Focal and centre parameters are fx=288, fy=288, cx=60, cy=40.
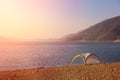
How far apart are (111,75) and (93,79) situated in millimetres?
2144

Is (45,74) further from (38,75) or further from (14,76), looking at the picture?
(14,76)

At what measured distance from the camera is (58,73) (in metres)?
22.5

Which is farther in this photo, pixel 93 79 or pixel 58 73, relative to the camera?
pixel 58 73

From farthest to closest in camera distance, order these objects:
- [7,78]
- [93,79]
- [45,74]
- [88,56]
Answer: [88,56] < [45,74] < [7,78] < [93,79]

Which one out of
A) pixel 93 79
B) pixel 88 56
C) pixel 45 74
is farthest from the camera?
pixel 88 56

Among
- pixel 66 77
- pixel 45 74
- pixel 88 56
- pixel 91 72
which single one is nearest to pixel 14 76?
pixel 45 74

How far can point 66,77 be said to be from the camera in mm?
20500

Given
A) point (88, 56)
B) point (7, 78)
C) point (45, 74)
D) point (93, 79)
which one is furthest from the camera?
point (88, 56)

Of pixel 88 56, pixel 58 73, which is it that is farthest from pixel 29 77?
pixel 88 56

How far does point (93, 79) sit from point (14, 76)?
6093 mm

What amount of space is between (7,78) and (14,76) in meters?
0.92

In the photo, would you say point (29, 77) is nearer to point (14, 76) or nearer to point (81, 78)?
point (14, 76)

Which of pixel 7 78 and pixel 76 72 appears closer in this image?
pixel 7 78

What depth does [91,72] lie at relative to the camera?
75.2 ft
